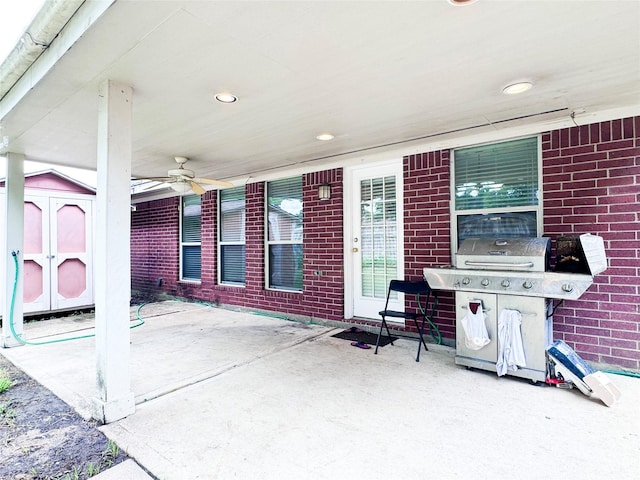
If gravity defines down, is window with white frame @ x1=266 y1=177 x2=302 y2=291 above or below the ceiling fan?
below

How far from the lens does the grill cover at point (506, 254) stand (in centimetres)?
290

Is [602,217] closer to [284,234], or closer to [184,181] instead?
[284,234]

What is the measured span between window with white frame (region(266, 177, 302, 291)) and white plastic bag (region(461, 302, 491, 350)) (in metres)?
2.88

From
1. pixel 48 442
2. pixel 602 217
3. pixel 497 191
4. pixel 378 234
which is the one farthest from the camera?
pixel 378 234

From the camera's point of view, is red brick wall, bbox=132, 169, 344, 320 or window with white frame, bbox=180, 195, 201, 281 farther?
window with white frame, bbox=180, 195, 201, 281

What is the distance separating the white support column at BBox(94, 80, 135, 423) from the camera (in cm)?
241

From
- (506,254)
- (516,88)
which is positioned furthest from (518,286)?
(516,88)

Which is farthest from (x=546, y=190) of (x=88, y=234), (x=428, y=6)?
(x=88, y=234)

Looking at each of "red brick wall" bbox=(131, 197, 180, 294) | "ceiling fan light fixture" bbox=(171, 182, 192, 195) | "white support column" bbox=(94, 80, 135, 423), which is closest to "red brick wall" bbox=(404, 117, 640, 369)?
"white support column" bbox=(94, 80, 135, 423)

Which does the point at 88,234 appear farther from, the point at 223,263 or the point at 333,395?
the point at 333,395

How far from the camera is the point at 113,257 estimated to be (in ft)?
7.95

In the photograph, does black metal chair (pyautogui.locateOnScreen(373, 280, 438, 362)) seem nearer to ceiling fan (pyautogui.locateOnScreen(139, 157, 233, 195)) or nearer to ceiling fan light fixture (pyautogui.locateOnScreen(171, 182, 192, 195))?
ceiling fan (pyautogui.locateOnScreen(139, 157, 233, 195))

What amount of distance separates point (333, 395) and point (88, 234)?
5560 mm

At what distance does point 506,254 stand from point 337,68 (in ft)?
6.93
